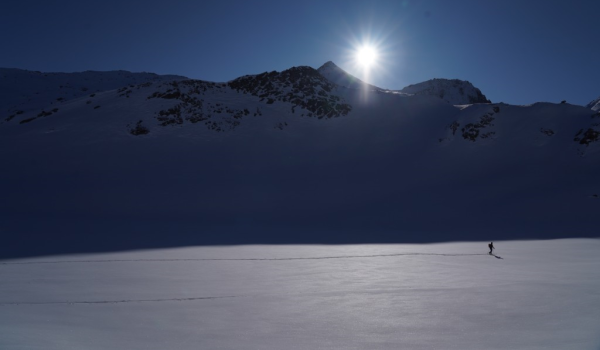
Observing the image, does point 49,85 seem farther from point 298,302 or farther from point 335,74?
point 298,302

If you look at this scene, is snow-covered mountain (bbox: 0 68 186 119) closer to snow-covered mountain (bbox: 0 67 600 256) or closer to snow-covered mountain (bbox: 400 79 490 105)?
snow-covered mountain (bbox: 0 67 600 256)

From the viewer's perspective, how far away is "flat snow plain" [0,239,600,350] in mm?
6715

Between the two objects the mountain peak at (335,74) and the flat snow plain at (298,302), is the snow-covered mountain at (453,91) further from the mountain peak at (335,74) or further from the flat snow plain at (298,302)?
the flat snow plain at (298,302)

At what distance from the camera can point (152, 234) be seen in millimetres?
21578

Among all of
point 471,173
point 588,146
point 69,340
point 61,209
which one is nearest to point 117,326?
point 69,340

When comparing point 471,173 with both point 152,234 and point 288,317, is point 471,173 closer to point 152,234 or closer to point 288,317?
point 152,234

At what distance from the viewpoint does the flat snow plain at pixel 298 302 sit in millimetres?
6715

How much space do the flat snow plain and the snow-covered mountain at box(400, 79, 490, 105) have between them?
8722 cm

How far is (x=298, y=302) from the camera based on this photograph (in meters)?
9.12

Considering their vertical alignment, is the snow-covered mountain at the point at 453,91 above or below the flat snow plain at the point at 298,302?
above

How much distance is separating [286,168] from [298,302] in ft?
92.0

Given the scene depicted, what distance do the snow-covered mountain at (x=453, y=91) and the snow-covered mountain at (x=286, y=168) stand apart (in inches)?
1967

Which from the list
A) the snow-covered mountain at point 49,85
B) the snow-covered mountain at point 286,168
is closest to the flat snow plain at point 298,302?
the snow-covered mountain at point 286,168

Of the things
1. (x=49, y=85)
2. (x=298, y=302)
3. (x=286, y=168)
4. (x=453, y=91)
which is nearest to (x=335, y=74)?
(x=453, y=91)
